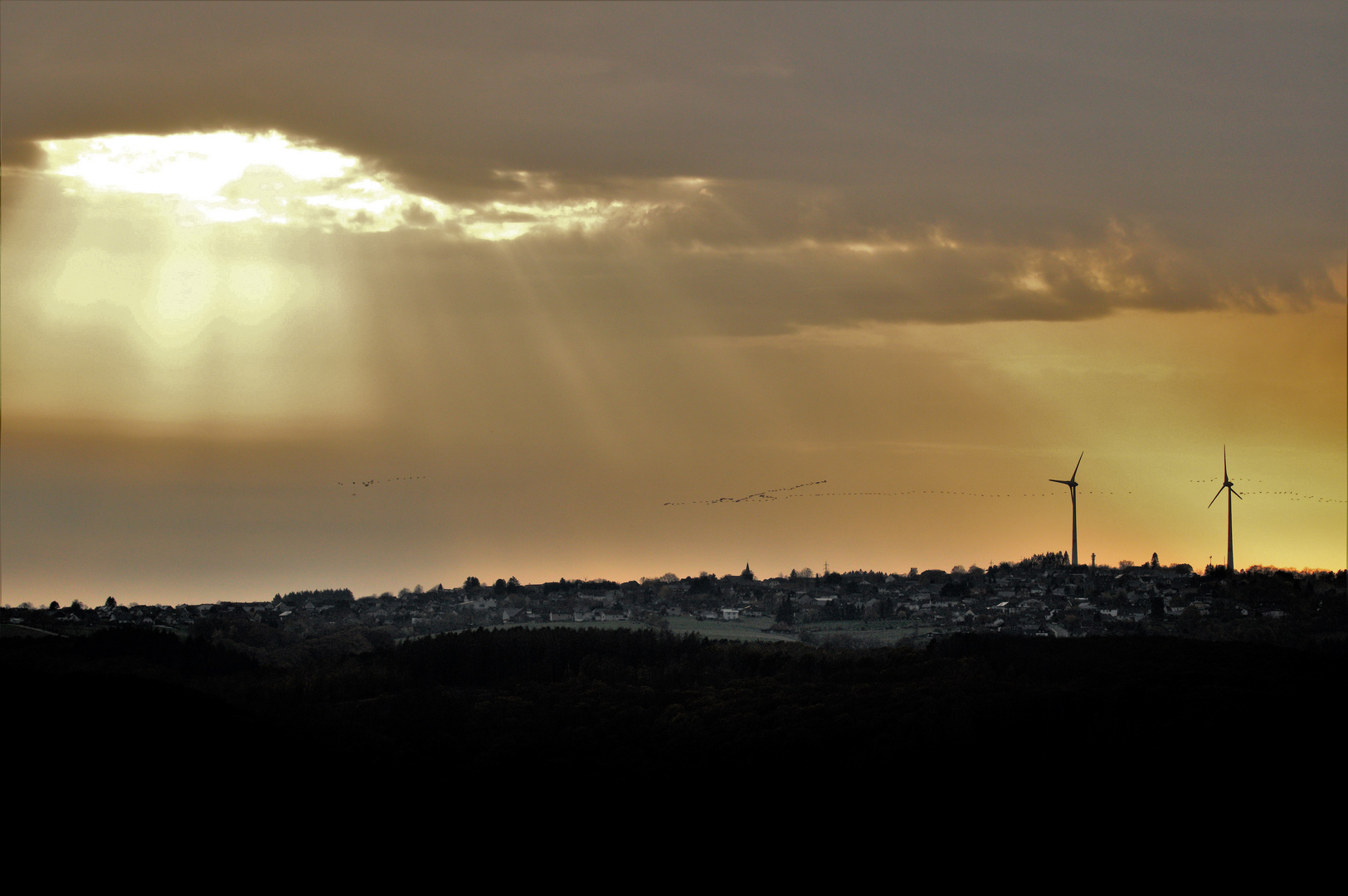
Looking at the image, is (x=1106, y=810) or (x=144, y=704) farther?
(x=144, y=704)

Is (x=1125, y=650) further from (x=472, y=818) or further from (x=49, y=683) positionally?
(x=49, y=683)

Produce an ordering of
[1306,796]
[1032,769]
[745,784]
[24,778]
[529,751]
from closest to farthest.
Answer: [24,778], [1306,796], [1032,769], [745,784], [529,751]

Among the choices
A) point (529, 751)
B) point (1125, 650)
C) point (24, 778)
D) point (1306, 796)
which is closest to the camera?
point (24, 778)

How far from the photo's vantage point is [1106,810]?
114 meters

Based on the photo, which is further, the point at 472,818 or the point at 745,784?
the point at 745,784

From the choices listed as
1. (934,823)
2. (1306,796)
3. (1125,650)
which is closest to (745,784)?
(934,823)

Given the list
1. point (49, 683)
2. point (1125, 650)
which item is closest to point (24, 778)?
point (49, 683)

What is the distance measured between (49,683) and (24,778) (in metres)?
25.9

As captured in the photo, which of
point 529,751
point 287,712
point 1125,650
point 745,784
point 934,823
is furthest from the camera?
point 1125,650

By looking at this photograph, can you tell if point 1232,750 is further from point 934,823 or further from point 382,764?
point 382,764

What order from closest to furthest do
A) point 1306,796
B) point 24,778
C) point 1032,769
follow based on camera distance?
point 24,778, point 1306,796, point 1032,769

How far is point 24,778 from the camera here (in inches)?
3994

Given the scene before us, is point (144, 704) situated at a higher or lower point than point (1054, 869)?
higher

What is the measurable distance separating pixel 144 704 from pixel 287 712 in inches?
1459
